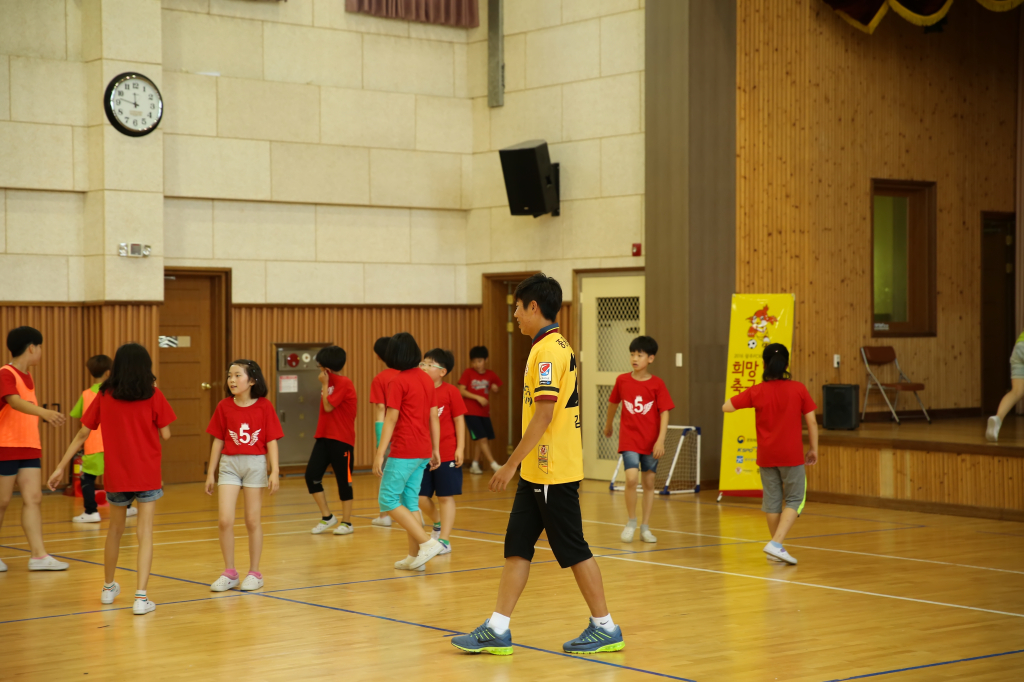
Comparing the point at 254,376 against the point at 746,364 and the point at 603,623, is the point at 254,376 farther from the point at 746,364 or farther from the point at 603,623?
the point at 746,364

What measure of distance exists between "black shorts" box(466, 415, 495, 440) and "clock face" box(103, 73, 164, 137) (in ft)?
16.7

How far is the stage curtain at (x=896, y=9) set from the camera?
43.6ft

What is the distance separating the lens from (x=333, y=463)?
9859mm

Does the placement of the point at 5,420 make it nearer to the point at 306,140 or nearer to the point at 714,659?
the point at 714,659

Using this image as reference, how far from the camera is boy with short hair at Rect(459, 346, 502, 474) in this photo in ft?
48.1

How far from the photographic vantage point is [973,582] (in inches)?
298

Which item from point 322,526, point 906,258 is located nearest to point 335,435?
point 322,526

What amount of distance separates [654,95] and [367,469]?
5.91 m

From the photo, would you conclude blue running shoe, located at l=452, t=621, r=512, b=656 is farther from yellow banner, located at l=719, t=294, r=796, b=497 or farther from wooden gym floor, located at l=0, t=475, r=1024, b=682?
yellow banner, located at l=719, t=294, r=796, b=497

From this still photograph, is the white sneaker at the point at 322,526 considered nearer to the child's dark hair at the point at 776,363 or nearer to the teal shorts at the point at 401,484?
the teal shorts at the point at 401,484

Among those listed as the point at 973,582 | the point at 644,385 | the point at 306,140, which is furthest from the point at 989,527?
the point at 306,140

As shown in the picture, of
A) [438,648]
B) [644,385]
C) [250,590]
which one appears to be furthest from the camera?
[644,385]

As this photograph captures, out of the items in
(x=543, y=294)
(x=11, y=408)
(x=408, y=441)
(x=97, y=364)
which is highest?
(x=543, y=294)

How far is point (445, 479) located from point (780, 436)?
7.93 ft
